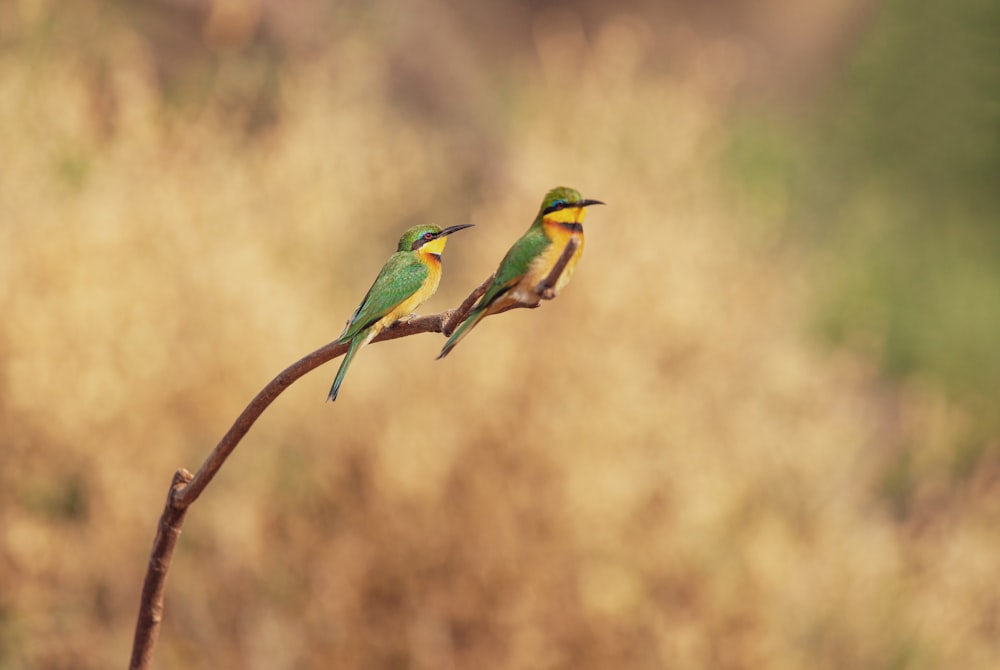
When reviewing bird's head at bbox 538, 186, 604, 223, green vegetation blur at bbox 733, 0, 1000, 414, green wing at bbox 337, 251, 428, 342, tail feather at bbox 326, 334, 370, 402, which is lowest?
tail feather at bbox 326, 334, 370, 402

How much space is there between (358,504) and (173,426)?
31.9 inches

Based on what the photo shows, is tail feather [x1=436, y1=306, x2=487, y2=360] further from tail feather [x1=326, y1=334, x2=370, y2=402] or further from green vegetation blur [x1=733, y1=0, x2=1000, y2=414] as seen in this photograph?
green vegetation blur [x1=733, y1=0, x2=1000, y2=414]

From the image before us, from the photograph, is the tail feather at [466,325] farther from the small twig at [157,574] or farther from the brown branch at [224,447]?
the small twig at [157,574]

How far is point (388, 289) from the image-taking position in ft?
4.05

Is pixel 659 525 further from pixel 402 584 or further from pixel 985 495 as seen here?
pixel 985 495

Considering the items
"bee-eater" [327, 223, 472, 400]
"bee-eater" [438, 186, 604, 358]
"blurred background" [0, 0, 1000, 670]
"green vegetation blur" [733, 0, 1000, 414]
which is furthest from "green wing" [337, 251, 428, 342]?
"green vegetation blur" [733, 0, 1000, 414]

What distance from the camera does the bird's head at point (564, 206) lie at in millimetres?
1155

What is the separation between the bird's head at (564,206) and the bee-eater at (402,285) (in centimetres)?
9

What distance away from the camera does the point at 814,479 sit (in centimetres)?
502

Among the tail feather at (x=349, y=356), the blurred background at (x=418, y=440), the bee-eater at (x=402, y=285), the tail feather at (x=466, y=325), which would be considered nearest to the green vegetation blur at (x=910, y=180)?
the blurred background at (x=418, y=440)

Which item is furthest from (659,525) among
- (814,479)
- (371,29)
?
(371,29)

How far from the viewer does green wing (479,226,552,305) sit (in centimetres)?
105

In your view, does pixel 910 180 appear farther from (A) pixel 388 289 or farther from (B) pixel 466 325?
(B) pixel 466 325

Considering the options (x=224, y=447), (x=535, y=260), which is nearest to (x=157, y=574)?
(x=224, y=447)
